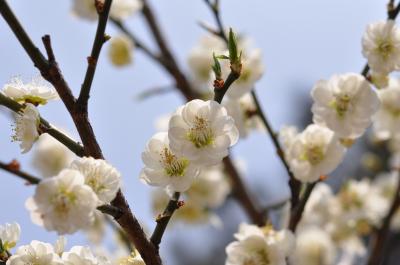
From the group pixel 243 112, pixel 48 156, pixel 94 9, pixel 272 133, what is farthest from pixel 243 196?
pixel 94 9

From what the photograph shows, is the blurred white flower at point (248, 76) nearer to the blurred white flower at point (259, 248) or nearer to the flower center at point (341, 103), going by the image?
the flower center at point (341, 103)

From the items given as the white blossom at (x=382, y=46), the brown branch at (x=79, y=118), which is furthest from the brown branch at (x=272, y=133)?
the brown branch at (x=79, y=118)

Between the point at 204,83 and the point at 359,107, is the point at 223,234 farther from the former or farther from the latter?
the point at 359,107

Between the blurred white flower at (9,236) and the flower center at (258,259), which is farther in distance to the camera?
the flower center at (258,259)

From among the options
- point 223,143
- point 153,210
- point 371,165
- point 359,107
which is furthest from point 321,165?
point 371,165

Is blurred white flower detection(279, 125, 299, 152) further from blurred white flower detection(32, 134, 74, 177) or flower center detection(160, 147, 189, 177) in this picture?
blurred white flower detection(32, 134, 74, 177)

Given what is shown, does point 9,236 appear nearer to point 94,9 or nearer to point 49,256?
point 49,256

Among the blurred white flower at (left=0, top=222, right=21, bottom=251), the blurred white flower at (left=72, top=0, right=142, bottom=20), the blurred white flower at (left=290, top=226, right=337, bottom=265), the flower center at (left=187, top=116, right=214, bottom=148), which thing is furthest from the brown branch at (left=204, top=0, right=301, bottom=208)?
the blurred white flower at (left=290, top=226, right=337, bottom=265)

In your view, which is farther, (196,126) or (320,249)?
(320,249)
